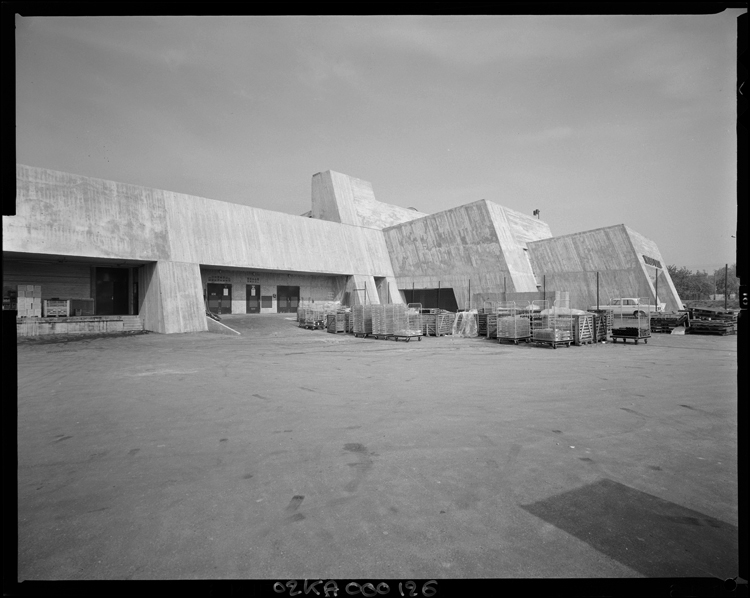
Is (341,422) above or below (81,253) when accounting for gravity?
below

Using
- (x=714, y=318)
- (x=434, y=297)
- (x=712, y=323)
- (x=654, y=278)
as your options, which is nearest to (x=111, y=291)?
(x=434, y=297)

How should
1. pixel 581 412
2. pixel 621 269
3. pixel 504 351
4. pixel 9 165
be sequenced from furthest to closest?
pixel 621 269 → pixel 504 351 → pixel 581 412 → pixel 9 165

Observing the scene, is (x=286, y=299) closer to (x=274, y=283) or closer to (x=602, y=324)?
(x=274, y=283)

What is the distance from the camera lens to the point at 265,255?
28406 millimetres

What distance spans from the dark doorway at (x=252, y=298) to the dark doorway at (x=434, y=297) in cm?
1417

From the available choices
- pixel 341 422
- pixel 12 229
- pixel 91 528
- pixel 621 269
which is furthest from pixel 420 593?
pixel 621 269

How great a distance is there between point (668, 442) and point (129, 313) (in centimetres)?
2990

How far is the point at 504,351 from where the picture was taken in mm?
14117

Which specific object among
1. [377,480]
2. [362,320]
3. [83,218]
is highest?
[83,218]

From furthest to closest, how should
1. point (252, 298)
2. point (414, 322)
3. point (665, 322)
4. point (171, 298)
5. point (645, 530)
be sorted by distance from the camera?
point (252, 298), point (171, 298), point (665, 322), point (414, 322), point (645, 530)

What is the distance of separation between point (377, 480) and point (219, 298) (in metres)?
28.8

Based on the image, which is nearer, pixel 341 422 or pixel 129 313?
pixel 341 422
